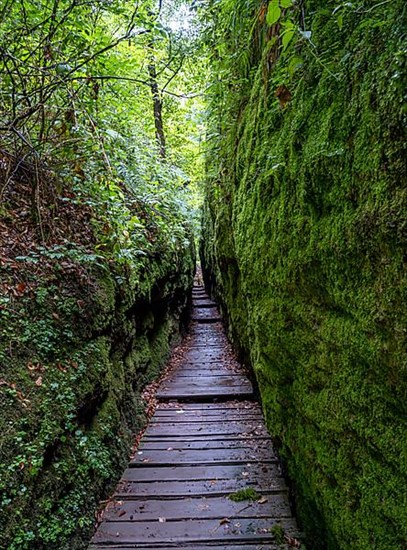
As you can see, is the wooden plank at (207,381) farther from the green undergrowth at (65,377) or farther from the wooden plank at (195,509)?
the wooden plank at (195,509)

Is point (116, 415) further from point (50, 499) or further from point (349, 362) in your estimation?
point (349, 362)

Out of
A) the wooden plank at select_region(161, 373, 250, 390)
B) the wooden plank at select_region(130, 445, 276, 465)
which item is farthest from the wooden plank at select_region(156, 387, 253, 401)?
the wooden plank at select_region(130, 445, 276, 465)

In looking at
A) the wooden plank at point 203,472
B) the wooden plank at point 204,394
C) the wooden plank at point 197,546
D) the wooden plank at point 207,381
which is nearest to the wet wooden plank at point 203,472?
the wooden plank at point 203,472

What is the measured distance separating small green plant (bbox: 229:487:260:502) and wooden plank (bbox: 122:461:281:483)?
24 cm

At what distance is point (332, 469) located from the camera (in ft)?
7.41

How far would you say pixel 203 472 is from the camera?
4.24 m

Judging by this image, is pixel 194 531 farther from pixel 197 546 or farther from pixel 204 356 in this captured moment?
pixel 204 356

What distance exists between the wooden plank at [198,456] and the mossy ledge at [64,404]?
30 cm

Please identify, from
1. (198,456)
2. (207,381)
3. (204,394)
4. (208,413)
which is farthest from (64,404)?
(207,381)

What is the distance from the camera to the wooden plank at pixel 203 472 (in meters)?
4.11

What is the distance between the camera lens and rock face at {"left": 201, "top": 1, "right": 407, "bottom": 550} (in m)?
Answer: 1.48

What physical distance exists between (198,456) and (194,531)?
1253 millimetres

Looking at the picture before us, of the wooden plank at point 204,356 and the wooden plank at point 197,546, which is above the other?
the wooden plank at point 204,356

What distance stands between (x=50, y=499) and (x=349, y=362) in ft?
7.32
